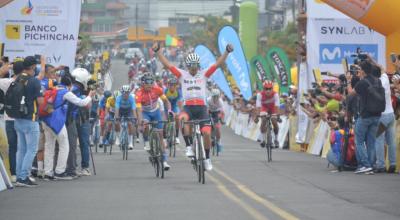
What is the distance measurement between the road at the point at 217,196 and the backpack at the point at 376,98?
1302 millimetres

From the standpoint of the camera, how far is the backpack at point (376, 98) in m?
20.8

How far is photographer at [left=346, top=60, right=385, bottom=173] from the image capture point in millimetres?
20812

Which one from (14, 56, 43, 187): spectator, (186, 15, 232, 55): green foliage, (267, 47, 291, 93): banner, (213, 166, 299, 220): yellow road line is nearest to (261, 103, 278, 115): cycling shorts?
(213, 166, 299, 220): yellow road line

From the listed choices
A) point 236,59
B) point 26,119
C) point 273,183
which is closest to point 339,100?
point 273,183

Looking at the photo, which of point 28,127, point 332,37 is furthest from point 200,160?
point 332,37

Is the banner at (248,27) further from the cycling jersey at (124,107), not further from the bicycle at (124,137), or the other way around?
the bicycle at (124,137)

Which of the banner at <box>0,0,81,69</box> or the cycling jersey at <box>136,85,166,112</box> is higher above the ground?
the banner at <box>0,0,81,69</box>

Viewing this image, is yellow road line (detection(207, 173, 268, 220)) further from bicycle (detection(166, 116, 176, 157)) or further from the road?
bicycle (detection(166, 116, 176, 157))

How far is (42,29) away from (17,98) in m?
9.68

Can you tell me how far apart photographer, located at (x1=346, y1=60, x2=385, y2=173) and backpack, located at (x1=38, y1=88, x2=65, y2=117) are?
576 cm

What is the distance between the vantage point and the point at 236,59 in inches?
1829

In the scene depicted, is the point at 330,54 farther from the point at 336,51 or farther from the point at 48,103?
the point at 48,103

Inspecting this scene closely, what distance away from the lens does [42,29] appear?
27562mm

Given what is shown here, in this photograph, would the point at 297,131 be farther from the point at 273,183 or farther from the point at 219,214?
the point at 219,214
